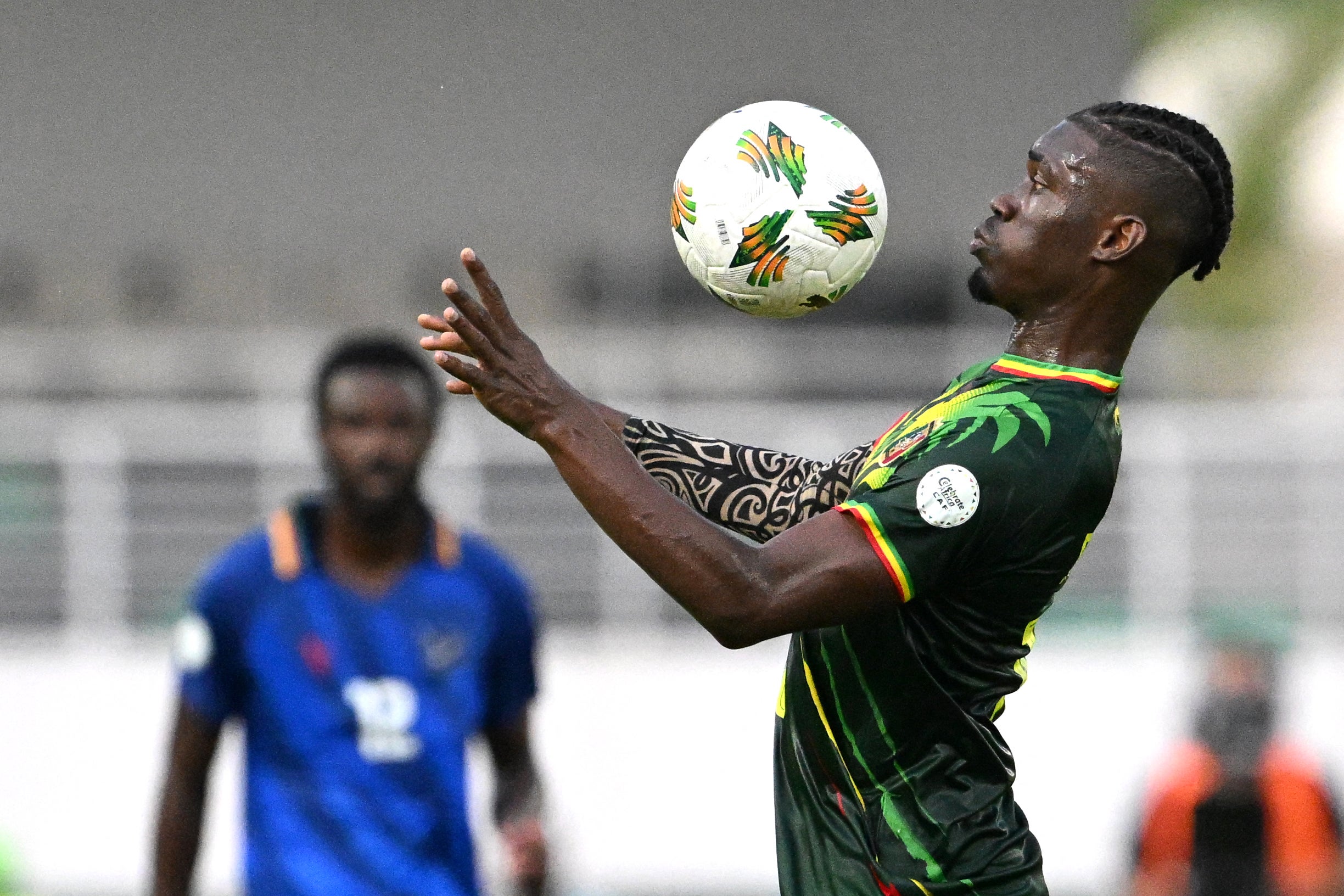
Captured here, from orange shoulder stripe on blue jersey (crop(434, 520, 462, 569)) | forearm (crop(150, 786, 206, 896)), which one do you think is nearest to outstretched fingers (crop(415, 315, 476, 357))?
orange shoulder stripe on blue jersey (crop(434, 520, 462, 569))

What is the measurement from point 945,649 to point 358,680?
236cm

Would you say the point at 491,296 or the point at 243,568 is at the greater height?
the point at 491,296

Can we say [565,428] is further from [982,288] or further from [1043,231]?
[1043,231]

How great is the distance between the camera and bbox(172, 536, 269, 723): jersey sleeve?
18.2 ft

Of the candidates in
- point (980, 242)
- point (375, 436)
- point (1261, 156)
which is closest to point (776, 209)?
point (980, 242)

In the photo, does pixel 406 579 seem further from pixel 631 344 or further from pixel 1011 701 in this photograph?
pixel 631 344

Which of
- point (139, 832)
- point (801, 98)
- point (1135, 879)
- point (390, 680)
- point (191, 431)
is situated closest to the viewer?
point (390, 680)

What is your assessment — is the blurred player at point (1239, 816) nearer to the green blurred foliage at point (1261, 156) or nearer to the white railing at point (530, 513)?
the white railing at point (530, 513)

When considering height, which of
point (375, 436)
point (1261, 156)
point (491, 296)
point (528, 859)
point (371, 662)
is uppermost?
point (1261, 156)

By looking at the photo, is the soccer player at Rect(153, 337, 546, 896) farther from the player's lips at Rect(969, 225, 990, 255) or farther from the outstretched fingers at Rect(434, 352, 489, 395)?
the player's lips at Rect(969, 225, 990, 255)

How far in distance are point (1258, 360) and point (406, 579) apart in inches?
588

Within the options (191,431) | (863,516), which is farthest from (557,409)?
(191,431)

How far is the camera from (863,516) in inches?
135

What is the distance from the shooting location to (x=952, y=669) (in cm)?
372
